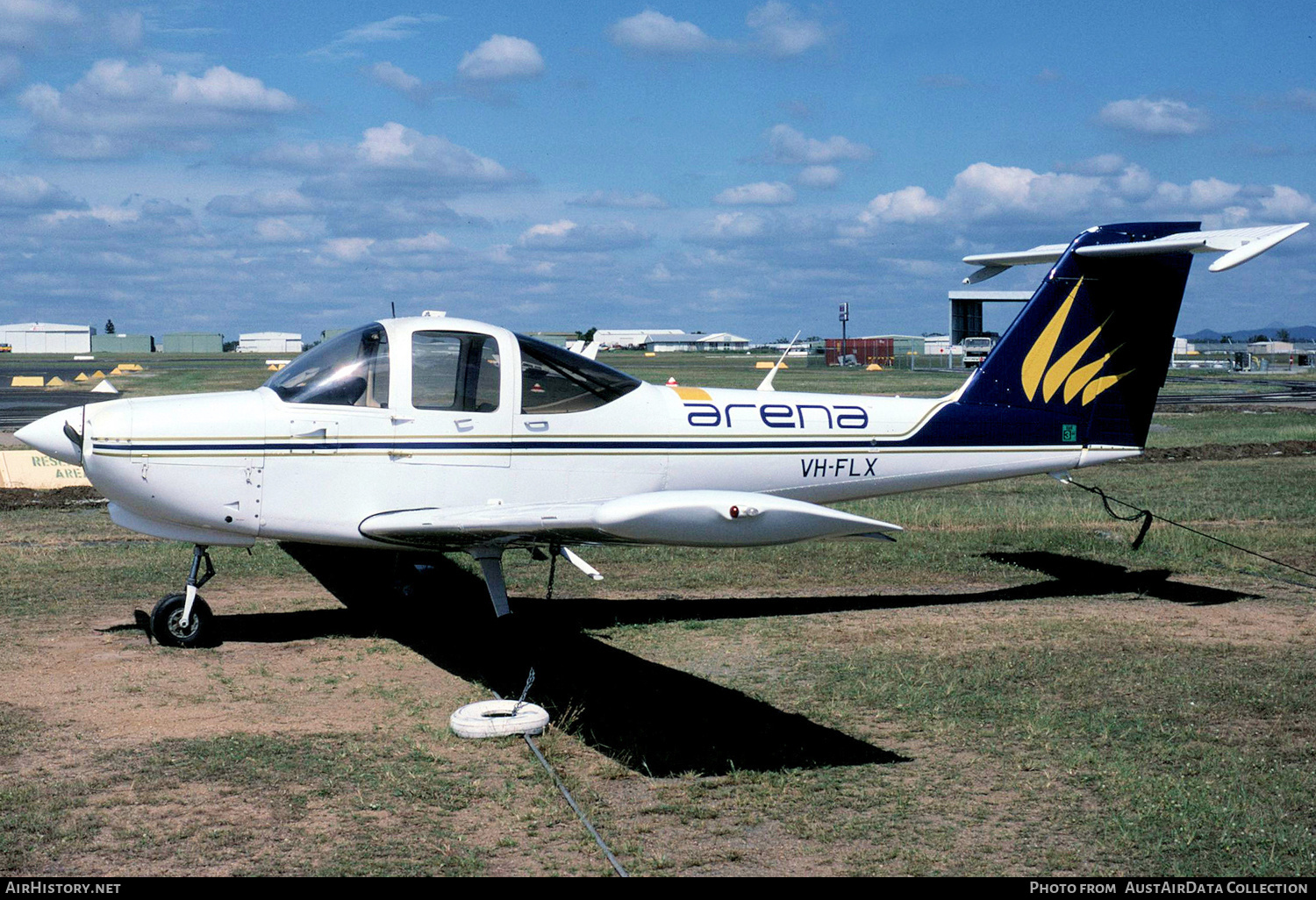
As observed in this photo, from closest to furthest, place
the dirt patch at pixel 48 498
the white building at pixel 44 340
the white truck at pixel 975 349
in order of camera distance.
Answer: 1. the dirt patch at pixel 48 498
2. the white truck at pixel 975 349
3. the white building at pixel 44 340

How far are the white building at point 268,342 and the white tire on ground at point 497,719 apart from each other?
555 feet

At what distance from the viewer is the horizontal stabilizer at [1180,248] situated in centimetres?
828

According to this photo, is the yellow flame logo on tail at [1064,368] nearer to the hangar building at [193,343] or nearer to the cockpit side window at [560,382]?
the cockpit side window at [560,382]

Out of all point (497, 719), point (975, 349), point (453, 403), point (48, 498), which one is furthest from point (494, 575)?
point (975, 349)

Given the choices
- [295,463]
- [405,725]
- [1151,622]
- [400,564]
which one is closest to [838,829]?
[405,725]

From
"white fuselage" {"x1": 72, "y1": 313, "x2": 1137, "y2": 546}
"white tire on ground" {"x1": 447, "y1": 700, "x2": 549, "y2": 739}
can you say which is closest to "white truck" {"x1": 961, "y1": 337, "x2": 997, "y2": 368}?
"white fuselage" {"x1": 72, "y1": 313, "x2": 1137, "y2": 546}

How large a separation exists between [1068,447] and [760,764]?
5486mm

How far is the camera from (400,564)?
411 inches

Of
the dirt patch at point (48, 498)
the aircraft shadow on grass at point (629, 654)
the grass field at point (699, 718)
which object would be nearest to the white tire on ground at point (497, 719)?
the grass field at point (699, 718)

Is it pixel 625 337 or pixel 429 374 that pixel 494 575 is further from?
pixel 625 337

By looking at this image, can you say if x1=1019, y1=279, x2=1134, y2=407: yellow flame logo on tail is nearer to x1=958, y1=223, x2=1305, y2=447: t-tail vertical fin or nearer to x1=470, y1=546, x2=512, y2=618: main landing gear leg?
x1=958, y1=223, x2=1305, y2=447: t-tail vertical fin

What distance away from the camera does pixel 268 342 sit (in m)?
168

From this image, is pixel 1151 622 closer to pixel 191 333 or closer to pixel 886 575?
pixel 886 575
